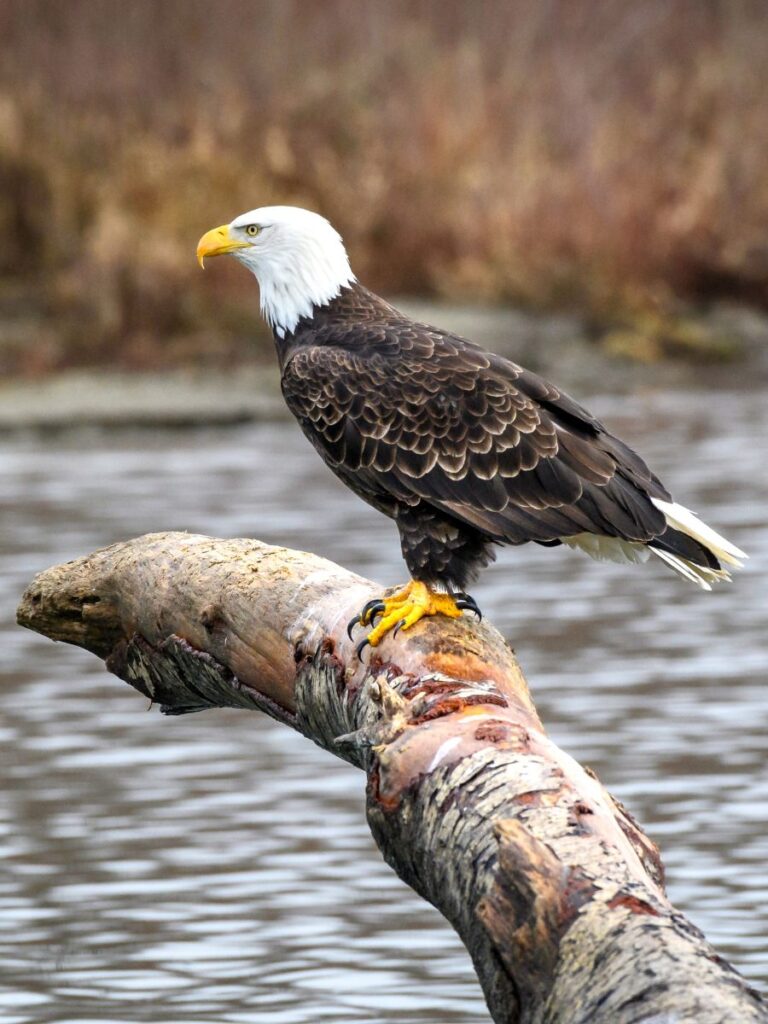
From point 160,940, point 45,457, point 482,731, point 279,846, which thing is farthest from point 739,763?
point 45,457

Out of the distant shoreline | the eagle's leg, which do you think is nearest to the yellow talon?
the eagle's leg

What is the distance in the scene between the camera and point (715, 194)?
2100cm

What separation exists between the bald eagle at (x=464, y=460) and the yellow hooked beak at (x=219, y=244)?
0.46 metres

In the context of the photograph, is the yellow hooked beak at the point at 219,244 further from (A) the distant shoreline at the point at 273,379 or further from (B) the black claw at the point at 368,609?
(A) the distant shoreline at the point at 273,379

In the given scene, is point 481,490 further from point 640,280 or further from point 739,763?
point 640,280

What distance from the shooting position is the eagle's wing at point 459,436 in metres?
5.45

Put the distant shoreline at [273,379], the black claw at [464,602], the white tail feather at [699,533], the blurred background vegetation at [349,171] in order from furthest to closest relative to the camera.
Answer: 1. the blurred background vegetation at [349,171]
2. the distant shoreline at [273,379]
3. the black claw at [464,602]
4. the white tail feather at [699,533]

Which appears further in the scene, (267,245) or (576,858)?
(267,245)

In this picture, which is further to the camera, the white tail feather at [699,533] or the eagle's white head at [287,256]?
the eagle's white head at [287,256]

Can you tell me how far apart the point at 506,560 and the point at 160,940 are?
5.89 metres

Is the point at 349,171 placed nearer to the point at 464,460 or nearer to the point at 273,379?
the point at 273,379

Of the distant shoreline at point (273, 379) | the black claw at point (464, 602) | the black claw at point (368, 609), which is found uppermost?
the distant shoreline at point (273, 379)

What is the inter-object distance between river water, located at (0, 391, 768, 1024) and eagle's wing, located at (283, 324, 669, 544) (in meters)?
1.26

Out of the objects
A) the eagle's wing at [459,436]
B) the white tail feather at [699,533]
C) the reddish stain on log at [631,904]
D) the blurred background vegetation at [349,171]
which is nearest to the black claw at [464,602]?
the eagle's wing at [459,436]
